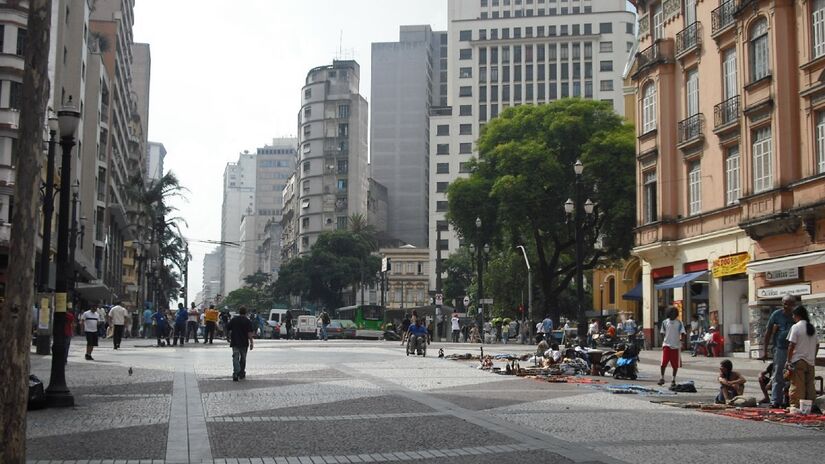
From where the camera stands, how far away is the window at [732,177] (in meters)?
30.0

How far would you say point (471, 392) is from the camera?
608 inches

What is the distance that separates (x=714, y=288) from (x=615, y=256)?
17.0 m

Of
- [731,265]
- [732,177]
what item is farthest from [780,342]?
[732,177]

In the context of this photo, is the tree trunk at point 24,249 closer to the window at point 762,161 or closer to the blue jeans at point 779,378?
the blue jeans at point 779,378

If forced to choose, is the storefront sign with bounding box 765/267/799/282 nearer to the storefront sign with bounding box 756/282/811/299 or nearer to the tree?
the storefront sign with bounding box 756/282/811/299

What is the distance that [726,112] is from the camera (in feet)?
99.3

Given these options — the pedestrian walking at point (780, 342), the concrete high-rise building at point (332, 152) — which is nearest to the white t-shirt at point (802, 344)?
the pedestrian walking at point (780, 342)

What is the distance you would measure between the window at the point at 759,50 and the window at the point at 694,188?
16.6 ft

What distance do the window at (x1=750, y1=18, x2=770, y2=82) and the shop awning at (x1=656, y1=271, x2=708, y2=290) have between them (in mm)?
7517

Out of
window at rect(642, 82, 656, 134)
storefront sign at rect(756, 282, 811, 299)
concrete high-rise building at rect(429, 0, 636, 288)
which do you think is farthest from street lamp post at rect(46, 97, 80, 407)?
concrete high-rise building at rect(429, 0, 636, 288)

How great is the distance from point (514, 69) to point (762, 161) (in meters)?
89.1

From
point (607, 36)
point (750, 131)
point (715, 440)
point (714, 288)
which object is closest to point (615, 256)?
point (714, 288)

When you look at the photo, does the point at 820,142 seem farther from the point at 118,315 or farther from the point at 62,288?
the point at 118,315

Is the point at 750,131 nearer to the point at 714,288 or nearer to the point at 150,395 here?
the point at 714,288
